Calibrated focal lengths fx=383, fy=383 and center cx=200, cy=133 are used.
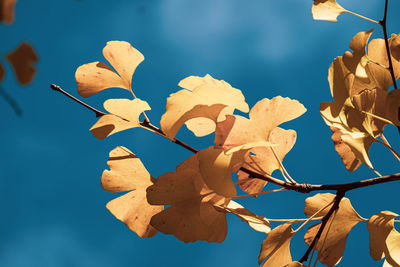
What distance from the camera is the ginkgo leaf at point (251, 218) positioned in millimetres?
344

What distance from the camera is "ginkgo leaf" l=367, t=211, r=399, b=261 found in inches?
14.5

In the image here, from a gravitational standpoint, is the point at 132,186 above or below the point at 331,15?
below

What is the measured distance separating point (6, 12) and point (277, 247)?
34cm

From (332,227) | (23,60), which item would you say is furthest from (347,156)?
(23,60)

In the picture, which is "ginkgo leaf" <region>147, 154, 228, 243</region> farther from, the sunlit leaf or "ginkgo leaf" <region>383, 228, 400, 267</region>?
"ginkgo leaf" <region>383, 228, 400, 267</region>

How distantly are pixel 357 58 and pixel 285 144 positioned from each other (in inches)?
4.5

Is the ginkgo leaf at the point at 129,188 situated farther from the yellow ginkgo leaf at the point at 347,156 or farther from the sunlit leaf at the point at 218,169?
the yellow ginkgo leaf at the point at 347,156

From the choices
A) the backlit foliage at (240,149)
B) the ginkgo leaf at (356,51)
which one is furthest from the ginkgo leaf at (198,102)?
the ginkgo leaf at (356,51)

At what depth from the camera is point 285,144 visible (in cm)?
41

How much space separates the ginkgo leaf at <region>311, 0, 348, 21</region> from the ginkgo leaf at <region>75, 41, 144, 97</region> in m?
0.19

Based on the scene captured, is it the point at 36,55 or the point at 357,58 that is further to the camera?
the point at 357,58

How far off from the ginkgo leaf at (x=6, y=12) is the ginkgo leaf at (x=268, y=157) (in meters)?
0.29

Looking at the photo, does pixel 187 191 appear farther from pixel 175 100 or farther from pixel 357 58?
pixel 357 58

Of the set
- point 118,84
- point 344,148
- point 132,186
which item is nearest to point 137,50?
point 118,84
